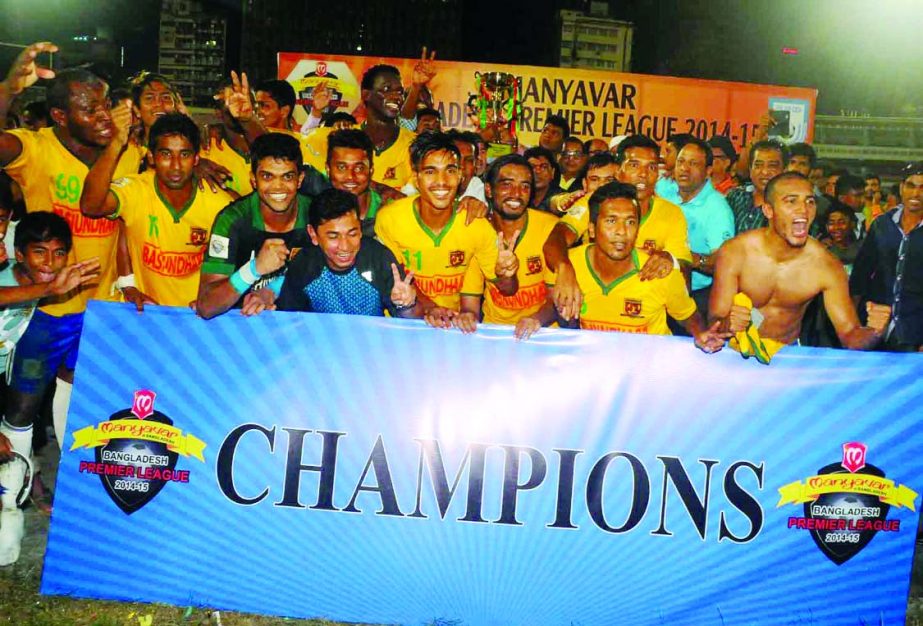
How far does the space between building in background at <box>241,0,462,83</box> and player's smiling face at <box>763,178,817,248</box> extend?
3248 centimetres

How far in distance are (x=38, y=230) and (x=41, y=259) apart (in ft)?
0.51

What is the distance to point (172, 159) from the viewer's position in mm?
5188

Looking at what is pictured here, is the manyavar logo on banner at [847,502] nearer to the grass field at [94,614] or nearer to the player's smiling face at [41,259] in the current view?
the grass field at [94,614]

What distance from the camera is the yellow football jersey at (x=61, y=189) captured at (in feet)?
17.3

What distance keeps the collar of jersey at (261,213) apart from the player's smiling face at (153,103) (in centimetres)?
191

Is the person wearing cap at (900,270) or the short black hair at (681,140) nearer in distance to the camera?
the person wearing cap at (900,270)

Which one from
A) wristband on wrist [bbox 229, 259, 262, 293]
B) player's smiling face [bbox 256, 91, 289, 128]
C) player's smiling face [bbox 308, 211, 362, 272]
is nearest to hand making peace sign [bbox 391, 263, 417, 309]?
player's smiling face [bbox 308, 211, 362, 272]

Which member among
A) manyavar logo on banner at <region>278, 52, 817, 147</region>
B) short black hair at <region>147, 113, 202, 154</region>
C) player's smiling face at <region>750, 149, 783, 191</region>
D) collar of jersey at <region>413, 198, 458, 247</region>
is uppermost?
manyavar logo on banner at <region>278, 52, 817, 147</region>

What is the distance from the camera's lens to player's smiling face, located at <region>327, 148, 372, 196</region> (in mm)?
5613

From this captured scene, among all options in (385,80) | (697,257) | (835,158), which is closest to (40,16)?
(835,158)

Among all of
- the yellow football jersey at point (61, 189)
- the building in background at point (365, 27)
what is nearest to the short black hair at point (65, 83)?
the yellow football jersey at point (61, 189)

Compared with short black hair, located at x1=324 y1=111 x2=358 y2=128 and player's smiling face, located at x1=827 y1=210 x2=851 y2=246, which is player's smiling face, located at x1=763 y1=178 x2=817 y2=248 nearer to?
player's smiling face, located at x1=827 y1=210 x2=851 y2=246

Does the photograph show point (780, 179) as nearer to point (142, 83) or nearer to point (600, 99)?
point (142, 83)

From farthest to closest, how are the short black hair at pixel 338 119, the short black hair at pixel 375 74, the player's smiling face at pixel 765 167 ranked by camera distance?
the short black hair at pixel 375 74
the short black hair at pixel 338 119
the player's smiling face at pixel 765 167
